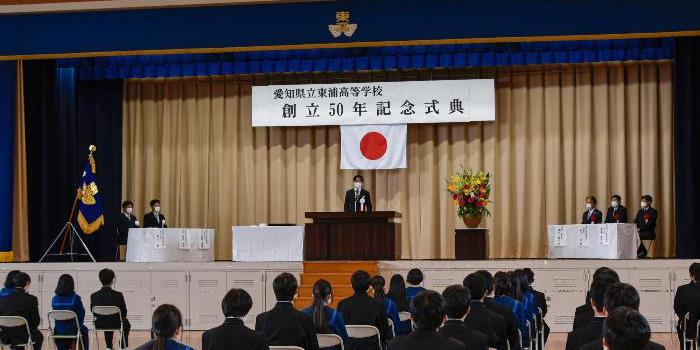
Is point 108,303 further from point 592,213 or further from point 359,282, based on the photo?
point 592,213

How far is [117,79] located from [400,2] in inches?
228

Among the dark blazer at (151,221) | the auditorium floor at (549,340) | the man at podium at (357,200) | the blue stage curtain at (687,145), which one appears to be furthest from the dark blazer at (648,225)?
the dark blazer at (151,221)

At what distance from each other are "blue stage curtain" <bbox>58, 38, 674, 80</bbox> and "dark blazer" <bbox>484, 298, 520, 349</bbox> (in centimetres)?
1003

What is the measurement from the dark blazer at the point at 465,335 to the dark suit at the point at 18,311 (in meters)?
4.99

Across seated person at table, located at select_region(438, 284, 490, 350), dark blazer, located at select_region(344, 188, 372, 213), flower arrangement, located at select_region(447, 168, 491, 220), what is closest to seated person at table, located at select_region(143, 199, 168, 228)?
dark blazer, located at select_region(344, 188, 372, 213)

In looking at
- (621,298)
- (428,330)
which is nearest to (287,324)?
(428,330)

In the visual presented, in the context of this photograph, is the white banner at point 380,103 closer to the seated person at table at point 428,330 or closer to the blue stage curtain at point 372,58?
the blue stage curtain at point 372,58

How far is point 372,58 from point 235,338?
11391 mm

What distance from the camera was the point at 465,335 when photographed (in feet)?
15.7

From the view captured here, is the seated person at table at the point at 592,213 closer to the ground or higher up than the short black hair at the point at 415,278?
higher up

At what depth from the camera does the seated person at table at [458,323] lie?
4770 millimetres

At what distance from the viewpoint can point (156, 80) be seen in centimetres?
1789

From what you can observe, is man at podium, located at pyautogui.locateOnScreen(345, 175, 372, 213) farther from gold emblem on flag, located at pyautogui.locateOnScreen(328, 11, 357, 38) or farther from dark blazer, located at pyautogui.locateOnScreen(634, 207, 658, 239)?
dark blazer, located at pyautogui.locateOnScreen(634, 207, 658, 239)

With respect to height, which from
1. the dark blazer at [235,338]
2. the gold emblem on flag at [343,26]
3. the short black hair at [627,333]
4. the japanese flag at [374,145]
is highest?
the gold emblem on flag at [343,26]
